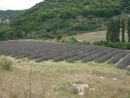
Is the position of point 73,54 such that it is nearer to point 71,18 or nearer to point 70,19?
point 70,19

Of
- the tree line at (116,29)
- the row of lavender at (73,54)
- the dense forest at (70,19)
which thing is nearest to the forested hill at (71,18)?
the dense forest at (70,19)

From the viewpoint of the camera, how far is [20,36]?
104375 millimetres

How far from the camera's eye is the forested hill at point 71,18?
10738 centimetres

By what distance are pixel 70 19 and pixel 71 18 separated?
70.2 inches

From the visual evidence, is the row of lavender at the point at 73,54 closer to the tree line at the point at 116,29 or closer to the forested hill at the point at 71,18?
the tree line at the point at 116,29

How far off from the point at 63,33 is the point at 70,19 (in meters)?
20.8

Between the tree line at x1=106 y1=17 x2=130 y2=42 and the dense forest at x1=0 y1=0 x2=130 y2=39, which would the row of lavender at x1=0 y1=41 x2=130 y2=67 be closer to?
the tree line at x1=106 y1=17 x2=130 y2=42

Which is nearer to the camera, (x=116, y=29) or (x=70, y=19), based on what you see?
(x=116, y=29)

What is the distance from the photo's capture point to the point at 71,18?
124000 mm

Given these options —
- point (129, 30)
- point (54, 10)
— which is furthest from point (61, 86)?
point (54, 10)

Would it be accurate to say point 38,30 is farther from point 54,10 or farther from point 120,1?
point 120,1

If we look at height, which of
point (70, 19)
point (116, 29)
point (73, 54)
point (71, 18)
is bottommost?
point (70, 19)

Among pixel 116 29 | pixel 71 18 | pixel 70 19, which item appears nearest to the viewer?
pixel 116 29

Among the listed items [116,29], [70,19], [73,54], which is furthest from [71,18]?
[73,54]
